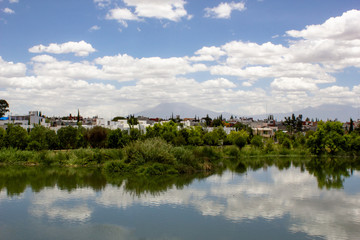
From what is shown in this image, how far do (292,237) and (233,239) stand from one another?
2.82 metres

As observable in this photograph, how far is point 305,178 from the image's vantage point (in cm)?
3472

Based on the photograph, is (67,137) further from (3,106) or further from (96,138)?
(3,106)

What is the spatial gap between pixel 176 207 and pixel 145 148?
1421 centimetres

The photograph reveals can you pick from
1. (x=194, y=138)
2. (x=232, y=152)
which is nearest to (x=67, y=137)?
A: (x=194, y=138)

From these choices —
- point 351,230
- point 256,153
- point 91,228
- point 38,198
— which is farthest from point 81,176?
point 256,153

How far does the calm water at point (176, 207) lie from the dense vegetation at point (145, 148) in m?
3.74

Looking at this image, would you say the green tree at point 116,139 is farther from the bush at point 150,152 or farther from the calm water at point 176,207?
the calm water at point 176,207

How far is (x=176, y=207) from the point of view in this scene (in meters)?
20.8

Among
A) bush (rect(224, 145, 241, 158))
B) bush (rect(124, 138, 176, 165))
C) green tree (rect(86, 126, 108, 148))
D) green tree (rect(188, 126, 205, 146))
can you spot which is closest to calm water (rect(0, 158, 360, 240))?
bush (rect(124, 138, 176, 165))

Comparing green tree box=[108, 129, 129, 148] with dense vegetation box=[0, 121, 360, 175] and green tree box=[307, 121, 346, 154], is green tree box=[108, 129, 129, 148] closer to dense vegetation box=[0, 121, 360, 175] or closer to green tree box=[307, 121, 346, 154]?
dense vegetation box=[0, 121, 360, 175]

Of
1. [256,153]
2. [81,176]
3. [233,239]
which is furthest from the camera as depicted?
[256,153]

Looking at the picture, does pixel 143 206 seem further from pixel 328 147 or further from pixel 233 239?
pixel 328 147

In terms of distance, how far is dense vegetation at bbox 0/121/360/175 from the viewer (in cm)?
3525

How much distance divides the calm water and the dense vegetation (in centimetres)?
374
